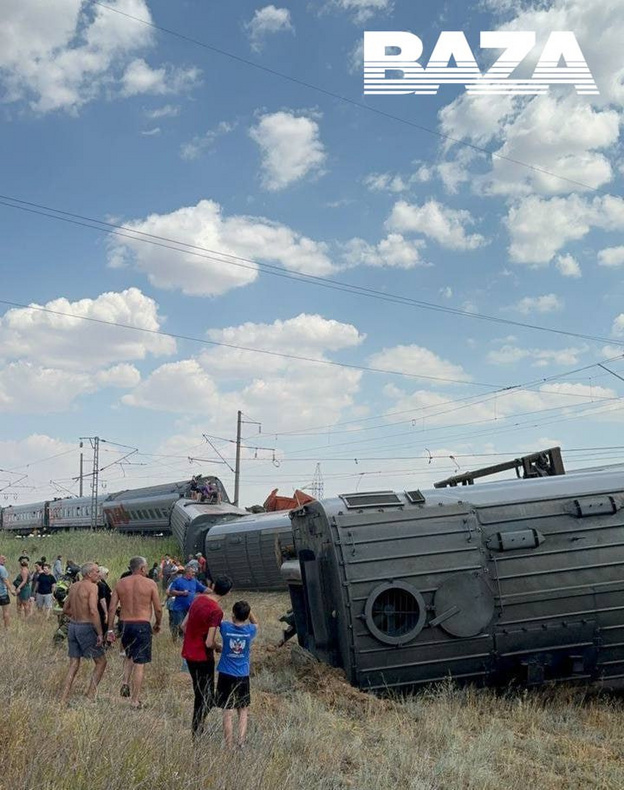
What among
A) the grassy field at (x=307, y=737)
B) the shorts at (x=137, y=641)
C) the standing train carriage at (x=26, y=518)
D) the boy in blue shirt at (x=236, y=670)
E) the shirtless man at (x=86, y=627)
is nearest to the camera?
the grassy field at (x=307, y=737)

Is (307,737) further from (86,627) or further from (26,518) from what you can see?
(26,518)

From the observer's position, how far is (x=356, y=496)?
381 inches

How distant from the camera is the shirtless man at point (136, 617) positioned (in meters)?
8.77

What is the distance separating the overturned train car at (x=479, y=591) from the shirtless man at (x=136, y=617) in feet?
7.14

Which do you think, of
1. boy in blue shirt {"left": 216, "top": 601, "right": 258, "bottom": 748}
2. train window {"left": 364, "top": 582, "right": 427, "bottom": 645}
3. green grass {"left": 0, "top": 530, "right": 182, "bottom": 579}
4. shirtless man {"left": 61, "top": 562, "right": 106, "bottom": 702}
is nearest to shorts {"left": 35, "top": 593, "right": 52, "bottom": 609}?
shirtless man {"left": 61, "top": 562, "right": 106, "bottom": 702}

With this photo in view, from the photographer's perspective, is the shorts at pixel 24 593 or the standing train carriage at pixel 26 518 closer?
the shorts at pixel 24 593

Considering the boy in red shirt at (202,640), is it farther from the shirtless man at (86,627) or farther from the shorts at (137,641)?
the shirtless man at (86,627)

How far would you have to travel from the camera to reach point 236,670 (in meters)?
7.05

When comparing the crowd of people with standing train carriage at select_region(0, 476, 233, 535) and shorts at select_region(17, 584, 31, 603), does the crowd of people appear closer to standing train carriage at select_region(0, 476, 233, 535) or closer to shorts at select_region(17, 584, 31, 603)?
shorts at select_region(17, 584, 31, 603)

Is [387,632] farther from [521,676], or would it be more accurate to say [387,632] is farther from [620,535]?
[620,535]

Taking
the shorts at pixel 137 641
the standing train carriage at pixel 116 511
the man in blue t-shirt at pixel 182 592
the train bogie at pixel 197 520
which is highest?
the standing train carriage at pixel 116 511

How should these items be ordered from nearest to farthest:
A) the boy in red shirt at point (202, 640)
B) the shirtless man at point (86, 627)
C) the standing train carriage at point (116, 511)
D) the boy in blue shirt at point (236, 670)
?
1. the boy in blue shirt at point (236, 670)
2. the boy in red shirt at point (202, 640)
3. the shirtless man at point (86, 627)
4. the standing train carriage at point (116, 511)

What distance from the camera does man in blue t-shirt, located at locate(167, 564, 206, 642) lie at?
12.6 metres

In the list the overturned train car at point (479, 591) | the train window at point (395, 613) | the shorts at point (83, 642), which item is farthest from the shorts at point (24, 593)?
the train window at point (395, 613)
